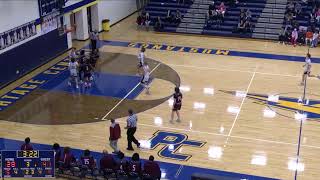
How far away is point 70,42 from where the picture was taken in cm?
2881

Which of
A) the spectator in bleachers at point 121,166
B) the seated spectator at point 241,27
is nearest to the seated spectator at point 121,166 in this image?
the spectator in bleachers at point 121,166

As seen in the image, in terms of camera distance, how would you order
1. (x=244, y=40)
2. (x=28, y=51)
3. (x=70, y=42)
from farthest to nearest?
(x=244, y=40) → (x=70, y=42) → (x=28, y=51)

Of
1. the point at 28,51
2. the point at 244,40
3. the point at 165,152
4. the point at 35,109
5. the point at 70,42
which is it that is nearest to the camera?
the point at 165,152

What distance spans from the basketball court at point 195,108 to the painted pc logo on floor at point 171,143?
0.12 feet

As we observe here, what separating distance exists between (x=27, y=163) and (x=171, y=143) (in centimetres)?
562

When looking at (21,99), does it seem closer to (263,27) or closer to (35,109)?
(35,109)

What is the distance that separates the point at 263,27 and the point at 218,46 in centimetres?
401

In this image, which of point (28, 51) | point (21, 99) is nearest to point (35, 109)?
point (21, 99)

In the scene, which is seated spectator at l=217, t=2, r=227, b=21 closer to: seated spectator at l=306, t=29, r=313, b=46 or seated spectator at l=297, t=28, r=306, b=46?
seated spectator at l=297, t=28, r=306, b=46

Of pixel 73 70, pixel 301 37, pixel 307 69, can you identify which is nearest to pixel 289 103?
pixel 307 69

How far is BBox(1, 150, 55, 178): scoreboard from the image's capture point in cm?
1355

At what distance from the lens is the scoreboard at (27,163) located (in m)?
13.5

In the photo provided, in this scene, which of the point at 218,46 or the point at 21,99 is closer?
the point at 21,99

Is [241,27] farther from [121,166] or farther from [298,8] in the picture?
[121,166]
